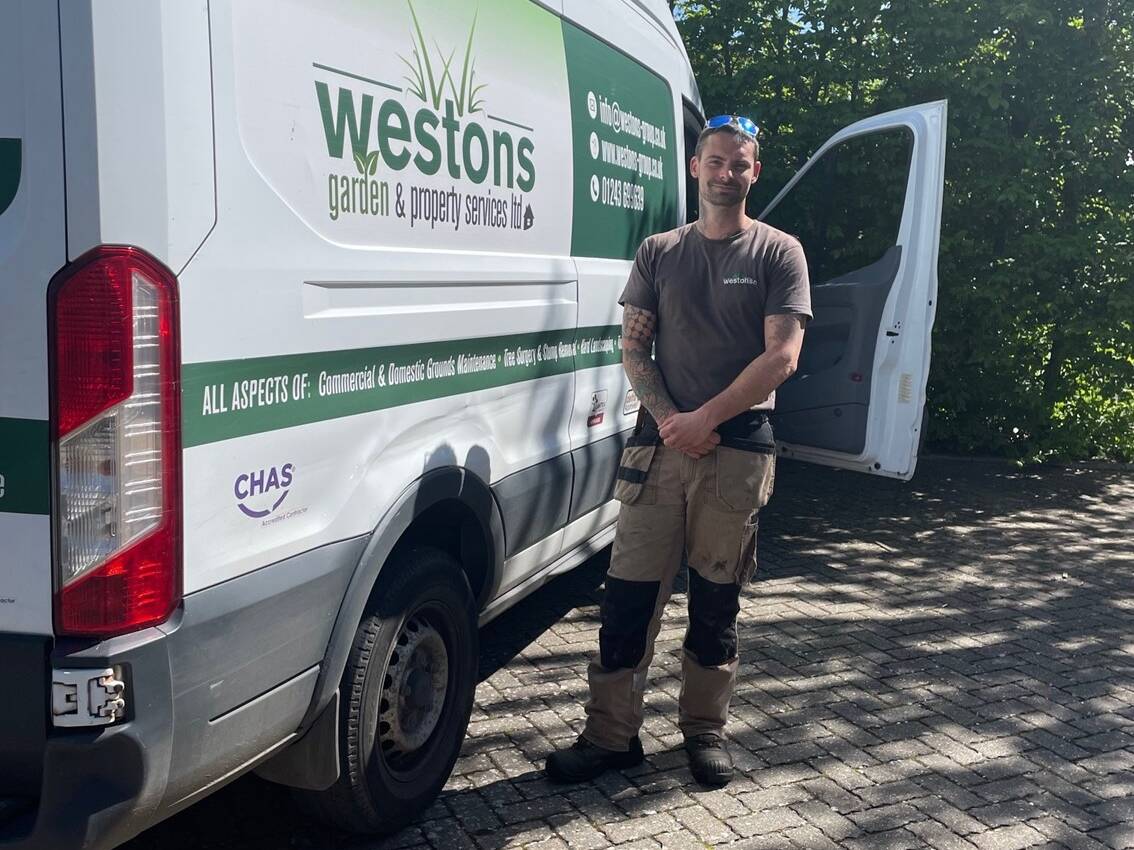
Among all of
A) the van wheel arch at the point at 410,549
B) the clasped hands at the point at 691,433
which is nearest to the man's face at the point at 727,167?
the clasped hands at the point at 691,433

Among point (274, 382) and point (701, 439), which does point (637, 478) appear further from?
point (274, 382)

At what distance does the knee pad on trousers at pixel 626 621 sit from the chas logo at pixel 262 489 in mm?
1387

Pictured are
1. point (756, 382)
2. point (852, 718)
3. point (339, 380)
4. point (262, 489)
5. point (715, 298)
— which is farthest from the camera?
point (852, 718)

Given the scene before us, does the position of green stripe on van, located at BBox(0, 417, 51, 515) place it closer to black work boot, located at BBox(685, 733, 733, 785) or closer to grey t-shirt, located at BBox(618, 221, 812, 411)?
grey t-shirt, located at BBox(618, 221, 812, 411)

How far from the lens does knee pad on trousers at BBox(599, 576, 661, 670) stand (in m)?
3.58

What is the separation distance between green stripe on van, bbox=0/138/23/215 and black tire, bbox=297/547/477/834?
4.20ft

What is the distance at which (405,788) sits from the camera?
3176mm

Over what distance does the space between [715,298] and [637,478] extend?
60 cm

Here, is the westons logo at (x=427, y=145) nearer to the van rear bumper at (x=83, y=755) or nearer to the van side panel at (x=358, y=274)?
the van side panel at (x=358, y=274)

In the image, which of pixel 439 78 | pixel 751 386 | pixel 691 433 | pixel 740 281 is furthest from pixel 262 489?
pixel 740 281

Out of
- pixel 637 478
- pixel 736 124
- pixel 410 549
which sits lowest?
→ pixel 410 549

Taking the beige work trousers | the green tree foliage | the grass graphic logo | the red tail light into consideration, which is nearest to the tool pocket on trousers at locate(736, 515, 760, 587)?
the beige work trousers

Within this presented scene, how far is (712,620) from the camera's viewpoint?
3.61 m

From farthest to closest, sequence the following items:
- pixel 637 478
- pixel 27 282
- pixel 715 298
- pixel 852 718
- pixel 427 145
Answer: pixel 852 718 → pixel 637 478 → pixel 715 298 → pixel 427 145 → pixel 27 282
